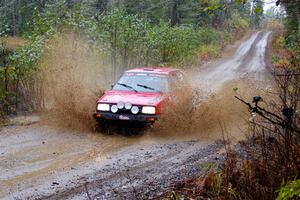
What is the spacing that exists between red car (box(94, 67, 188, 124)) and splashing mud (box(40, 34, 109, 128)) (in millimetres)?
815

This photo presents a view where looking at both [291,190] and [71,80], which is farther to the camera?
[71,80]

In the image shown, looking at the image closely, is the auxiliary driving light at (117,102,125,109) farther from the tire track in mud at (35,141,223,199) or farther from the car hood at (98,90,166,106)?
the tire track in mud at (35,141,223,199)

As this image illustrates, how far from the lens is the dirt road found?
6660 mm

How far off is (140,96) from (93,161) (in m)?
2.92

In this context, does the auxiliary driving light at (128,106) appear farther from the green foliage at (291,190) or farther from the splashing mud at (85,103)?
the green foliage at (291,190)

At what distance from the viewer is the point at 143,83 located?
1165cm

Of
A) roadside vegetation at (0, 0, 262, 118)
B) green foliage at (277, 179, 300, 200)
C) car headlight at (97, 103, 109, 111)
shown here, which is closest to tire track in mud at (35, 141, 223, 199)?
car headlight at (97, 103, 109, 111)

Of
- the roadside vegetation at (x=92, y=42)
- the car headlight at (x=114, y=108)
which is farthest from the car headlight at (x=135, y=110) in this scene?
the roadside vegetation at (x=92, y=42)

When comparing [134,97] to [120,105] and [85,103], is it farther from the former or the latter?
[85,103]

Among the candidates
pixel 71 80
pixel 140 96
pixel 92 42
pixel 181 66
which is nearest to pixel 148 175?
pixel 140 96

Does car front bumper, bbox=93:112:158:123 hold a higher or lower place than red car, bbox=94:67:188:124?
lower

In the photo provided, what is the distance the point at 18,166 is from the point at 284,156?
5410 mm

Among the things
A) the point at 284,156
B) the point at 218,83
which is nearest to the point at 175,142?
the point at 284,156

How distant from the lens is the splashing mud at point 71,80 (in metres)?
11.7
